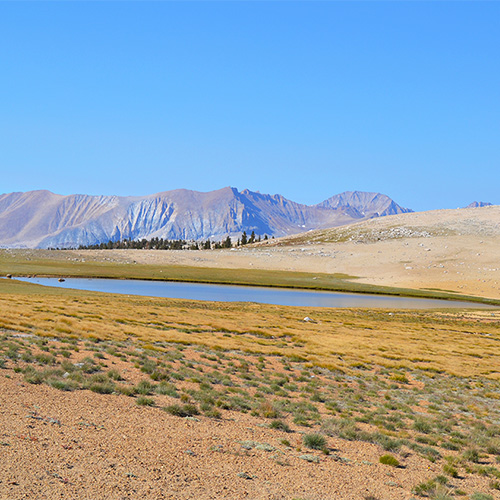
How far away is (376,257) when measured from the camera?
137 m

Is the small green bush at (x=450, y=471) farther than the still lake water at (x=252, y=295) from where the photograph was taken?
No

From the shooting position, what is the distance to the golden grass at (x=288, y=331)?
31406 mm

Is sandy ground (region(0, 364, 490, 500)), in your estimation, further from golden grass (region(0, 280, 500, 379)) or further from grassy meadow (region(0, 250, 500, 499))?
golden grass (region(0, 280, 500, 379))

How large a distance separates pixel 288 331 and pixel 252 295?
124 feet

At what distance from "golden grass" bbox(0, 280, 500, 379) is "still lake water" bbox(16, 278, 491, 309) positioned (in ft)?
43.8

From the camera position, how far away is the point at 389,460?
13.6m

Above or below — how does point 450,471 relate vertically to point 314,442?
below

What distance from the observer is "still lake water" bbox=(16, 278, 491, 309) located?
73125 mm

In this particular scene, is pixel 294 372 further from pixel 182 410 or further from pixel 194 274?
pixel 194 274

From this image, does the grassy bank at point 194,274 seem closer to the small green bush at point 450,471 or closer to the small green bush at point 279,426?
the small green bush at point 279,426

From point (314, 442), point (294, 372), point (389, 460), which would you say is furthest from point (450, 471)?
point (294, 372)

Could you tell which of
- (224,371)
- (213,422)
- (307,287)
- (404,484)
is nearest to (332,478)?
(404,484)

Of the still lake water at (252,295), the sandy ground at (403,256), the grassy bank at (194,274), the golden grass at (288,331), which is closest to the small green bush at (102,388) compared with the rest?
the golden grass at (288,331)

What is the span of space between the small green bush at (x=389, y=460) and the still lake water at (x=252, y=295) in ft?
186
